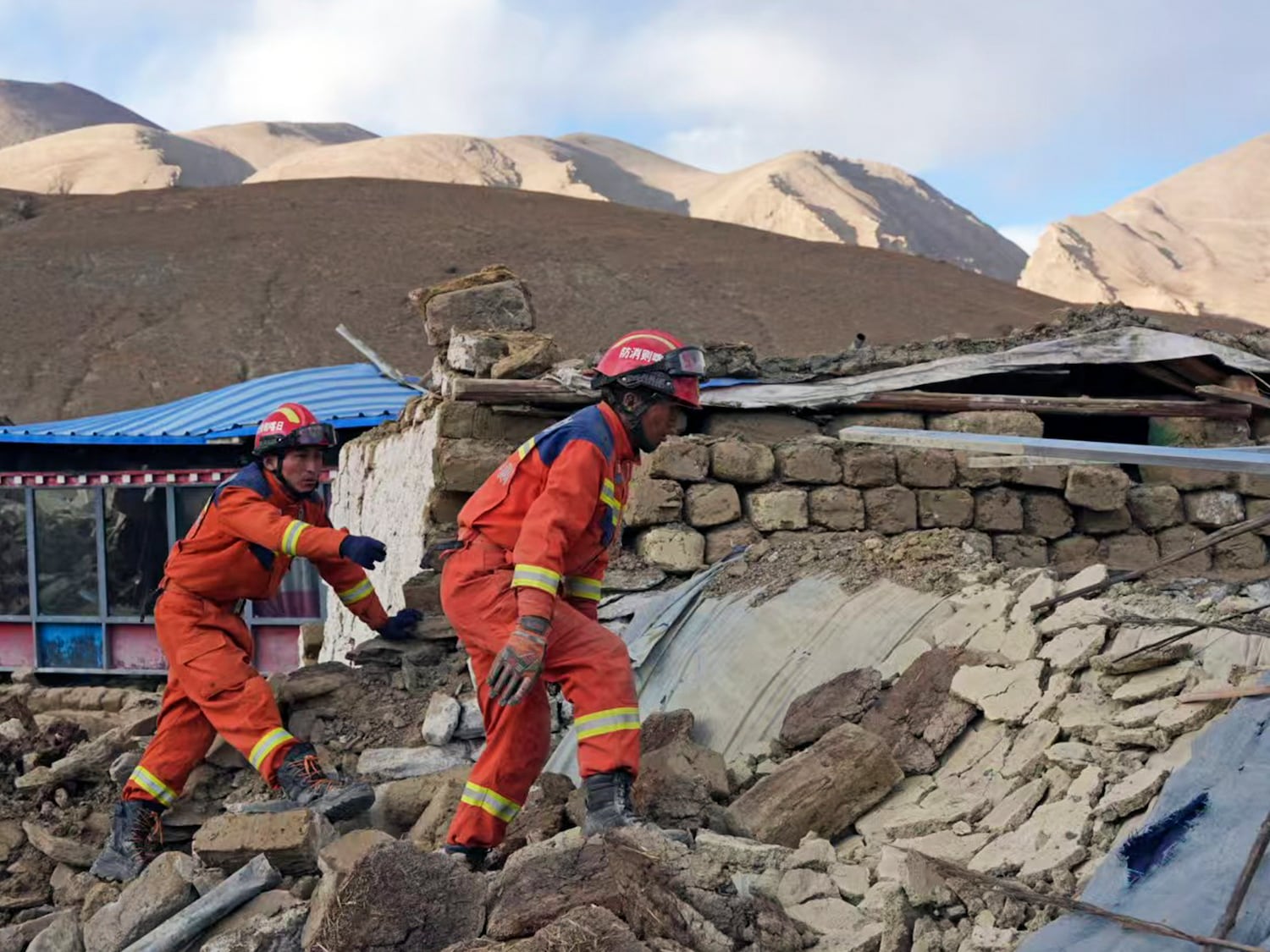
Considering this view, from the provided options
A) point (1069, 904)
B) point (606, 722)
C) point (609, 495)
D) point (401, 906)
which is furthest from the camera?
point (609, 495)

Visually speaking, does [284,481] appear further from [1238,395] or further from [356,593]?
[1238,395]

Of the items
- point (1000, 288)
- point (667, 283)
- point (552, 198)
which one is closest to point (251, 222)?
point (552, 198)

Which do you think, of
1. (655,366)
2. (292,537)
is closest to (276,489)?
(292,537)

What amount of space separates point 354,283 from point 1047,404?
87.6ft

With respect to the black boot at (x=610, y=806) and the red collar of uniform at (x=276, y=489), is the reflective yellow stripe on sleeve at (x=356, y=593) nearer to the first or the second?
the red collar of uniform at (x=276, y=489)

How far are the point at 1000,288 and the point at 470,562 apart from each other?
32.2m

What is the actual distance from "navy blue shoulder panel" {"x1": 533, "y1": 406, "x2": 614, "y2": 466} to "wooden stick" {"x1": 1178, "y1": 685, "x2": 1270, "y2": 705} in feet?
5.77

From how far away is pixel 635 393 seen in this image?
171 inches

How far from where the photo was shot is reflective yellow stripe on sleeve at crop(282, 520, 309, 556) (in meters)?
4.96

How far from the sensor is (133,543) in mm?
13453

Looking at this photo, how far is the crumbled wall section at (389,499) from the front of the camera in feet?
22.2

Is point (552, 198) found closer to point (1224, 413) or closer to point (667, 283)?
point (667, 283)

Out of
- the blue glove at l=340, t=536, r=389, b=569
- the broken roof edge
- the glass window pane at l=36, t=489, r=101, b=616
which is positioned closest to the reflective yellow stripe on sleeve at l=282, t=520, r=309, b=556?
the blue glove at l=340, t=536, r=389, b=569

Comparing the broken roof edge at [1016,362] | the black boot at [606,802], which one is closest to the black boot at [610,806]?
the black boot at [606,802]
